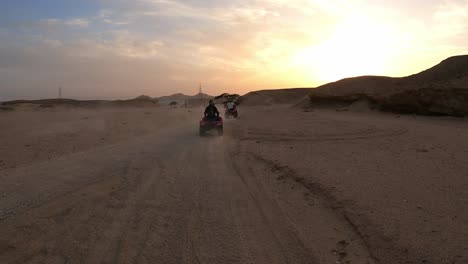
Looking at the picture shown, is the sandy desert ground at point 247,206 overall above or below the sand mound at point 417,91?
below

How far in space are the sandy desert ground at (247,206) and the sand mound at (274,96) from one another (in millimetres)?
65967

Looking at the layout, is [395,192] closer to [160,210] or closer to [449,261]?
[449,261]

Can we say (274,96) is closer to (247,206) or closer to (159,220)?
(247,206)

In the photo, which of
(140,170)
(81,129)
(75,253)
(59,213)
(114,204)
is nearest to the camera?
(75,253)

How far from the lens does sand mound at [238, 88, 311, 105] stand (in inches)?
3073

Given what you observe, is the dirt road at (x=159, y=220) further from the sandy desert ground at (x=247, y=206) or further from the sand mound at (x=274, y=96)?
the sand mound at (x=274, y=96)

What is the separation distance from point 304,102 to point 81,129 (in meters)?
23.0

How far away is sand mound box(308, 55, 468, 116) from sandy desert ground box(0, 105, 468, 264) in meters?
9.18

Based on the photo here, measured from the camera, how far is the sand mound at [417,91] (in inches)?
801

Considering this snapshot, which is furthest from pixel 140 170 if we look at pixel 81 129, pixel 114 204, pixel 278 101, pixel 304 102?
pixel 278 101

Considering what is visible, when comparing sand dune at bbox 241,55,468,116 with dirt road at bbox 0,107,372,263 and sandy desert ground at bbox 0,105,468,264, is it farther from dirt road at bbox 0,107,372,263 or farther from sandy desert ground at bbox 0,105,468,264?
dirt road at bbox 0,107,372,263

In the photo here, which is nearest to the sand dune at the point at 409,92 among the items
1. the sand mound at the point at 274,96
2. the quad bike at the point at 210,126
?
the quad bike at the point at 210,126

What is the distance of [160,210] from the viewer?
674cm

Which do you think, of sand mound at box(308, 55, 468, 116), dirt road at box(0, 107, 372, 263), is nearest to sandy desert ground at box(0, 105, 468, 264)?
dirt road at box(0, 107, 372, 263)
